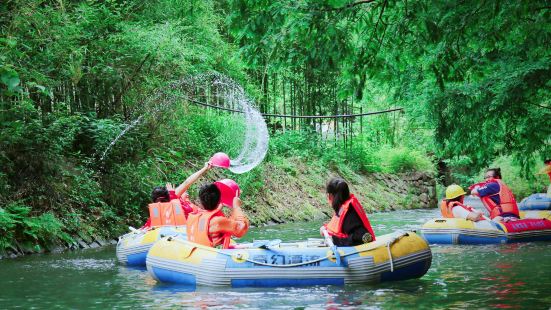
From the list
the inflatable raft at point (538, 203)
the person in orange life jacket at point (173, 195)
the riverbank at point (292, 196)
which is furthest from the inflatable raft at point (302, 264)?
the inflatable raft at point (538, 203)

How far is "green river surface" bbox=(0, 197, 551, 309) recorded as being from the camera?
308 inches

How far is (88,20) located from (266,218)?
652 cm

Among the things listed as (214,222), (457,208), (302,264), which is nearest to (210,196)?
(214,222)

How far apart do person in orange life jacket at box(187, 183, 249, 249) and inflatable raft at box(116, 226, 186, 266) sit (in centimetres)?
170

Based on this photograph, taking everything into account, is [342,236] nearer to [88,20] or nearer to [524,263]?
[524,263]

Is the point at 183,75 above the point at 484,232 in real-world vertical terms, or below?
above

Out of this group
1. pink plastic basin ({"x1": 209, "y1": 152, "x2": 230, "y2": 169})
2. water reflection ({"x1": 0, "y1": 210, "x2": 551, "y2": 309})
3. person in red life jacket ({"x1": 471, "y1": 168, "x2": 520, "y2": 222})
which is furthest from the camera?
person in red life jacket ({"x1": 471, "y1": 168, "x2": 520, "y2": 222})

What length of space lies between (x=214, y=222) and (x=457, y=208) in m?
6.29

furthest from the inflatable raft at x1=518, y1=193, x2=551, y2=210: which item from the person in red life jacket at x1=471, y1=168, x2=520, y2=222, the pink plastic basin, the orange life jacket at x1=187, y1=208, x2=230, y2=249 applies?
the orange life jacket at x1=187, y1=208, x2=230, y2=249

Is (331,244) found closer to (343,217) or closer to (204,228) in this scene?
(343,217)

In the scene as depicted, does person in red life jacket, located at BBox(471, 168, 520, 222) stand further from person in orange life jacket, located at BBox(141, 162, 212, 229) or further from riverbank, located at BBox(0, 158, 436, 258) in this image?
riverbank, located at BBox(0, 158, 436, 258)

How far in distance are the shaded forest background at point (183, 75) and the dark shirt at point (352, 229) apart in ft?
5.08

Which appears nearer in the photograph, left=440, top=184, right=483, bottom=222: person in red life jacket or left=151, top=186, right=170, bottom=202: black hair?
left=151, top=186, right=170, bottom=202: black hair

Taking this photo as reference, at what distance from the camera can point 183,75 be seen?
A: 18281mm
